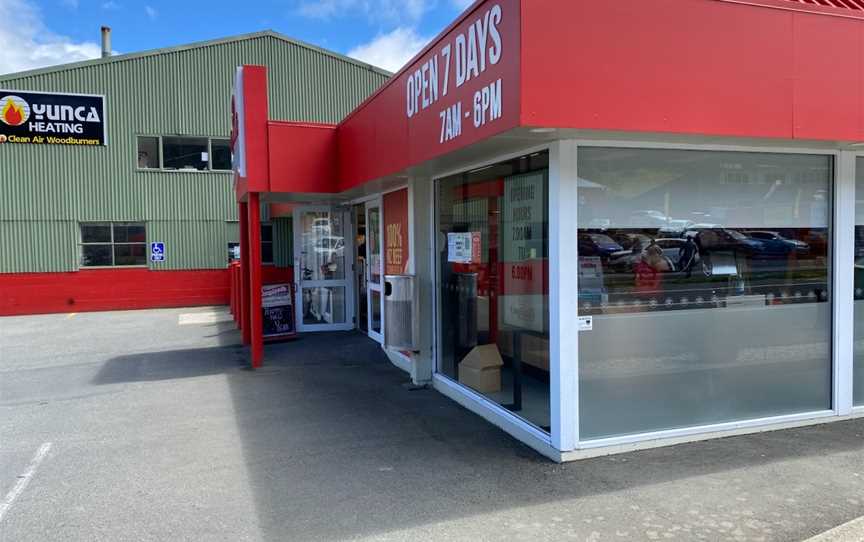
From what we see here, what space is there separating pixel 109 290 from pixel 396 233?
11.7 meters

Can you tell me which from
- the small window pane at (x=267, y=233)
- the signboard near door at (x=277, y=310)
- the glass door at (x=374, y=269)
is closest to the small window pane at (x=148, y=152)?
the small window pane at (x=267, y=233)

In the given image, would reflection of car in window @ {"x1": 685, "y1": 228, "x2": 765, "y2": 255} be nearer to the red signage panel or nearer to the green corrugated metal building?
the red signage panel

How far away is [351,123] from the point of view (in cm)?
836

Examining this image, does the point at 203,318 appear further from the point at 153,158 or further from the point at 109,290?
the point at 153,158

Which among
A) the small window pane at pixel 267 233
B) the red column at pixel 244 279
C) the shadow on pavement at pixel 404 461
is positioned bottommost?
the shadow on pavement at pixel 404 461

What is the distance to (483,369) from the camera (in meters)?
6.36

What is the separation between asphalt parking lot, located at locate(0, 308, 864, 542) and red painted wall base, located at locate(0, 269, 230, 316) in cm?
998

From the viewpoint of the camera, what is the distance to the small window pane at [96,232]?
1708cm

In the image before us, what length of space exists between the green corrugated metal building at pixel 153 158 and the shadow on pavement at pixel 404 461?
11655mm

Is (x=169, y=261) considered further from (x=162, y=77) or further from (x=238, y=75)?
Result: (x=238, y=75)

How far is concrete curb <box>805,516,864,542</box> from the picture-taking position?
3.43 m

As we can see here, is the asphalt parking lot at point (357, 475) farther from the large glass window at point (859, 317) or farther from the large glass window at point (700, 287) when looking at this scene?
the large glass window at point (859, 317)

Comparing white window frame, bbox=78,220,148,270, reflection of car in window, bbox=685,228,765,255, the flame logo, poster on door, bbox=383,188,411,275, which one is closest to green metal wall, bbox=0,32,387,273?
white window frame, bbox=78,220,148,270

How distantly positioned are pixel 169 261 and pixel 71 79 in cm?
539
